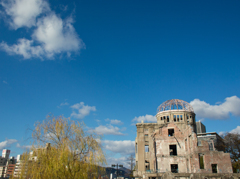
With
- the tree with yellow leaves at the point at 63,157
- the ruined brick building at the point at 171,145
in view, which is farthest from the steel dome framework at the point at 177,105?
the tree with yellow leaves at the point at 63,157

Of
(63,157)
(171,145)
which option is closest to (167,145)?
(171,145)

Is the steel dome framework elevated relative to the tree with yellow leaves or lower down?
elevated

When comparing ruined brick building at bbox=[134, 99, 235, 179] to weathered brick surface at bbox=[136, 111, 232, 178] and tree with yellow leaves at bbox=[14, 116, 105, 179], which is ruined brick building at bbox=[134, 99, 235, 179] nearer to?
weathered brick surface at bbox=[136, 111, 232, 178]

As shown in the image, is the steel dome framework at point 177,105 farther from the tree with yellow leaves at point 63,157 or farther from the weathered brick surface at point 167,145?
the tree with yellow leaves at point 63,157

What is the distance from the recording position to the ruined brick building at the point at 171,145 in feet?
108

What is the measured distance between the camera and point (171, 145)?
137 ft

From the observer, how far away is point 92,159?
643 inches

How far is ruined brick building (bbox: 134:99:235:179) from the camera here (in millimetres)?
Result: 32875

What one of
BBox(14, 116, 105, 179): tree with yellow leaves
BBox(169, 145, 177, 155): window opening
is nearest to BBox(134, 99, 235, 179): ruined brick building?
BBox(169, 145, 177, 155): window opening

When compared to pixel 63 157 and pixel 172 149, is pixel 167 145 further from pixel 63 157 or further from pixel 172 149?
pixel 63 157

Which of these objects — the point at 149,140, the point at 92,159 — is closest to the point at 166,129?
the point at 149,140

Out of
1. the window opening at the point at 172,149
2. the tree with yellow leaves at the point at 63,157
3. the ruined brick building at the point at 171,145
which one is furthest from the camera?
the window opening at the point at 172,149

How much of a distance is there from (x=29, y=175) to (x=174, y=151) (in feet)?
111

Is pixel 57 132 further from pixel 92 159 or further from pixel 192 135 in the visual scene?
pixel 192 135
